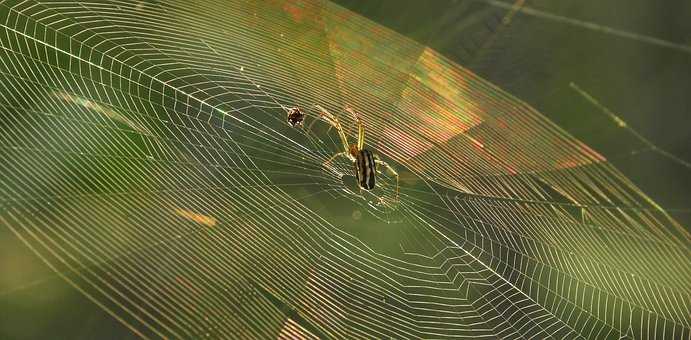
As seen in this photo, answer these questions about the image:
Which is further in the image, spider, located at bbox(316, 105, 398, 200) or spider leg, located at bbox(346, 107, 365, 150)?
spider leg, located at bbox(346, 107, 365, 150)

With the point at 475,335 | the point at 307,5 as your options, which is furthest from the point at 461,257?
the point at 307,5

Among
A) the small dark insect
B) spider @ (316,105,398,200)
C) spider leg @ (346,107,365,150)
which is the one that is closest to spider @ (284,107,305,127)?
the small dark insect

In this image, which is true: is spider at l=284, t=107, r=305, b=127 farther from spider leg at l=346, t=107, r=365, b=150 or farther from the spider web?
spider leg at l=346, t=107, r=365, b=150

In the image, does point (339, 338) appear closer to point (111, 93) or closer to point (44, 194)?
point (44, 194)

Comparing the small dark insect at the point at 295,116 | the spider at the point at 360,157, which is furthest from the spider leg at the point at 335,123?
the small dark insect at the point at 295,116

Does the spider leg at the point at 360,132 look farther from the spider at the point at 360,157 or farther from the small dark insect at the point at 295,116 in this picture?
the small dark insect at the point at 295,116
